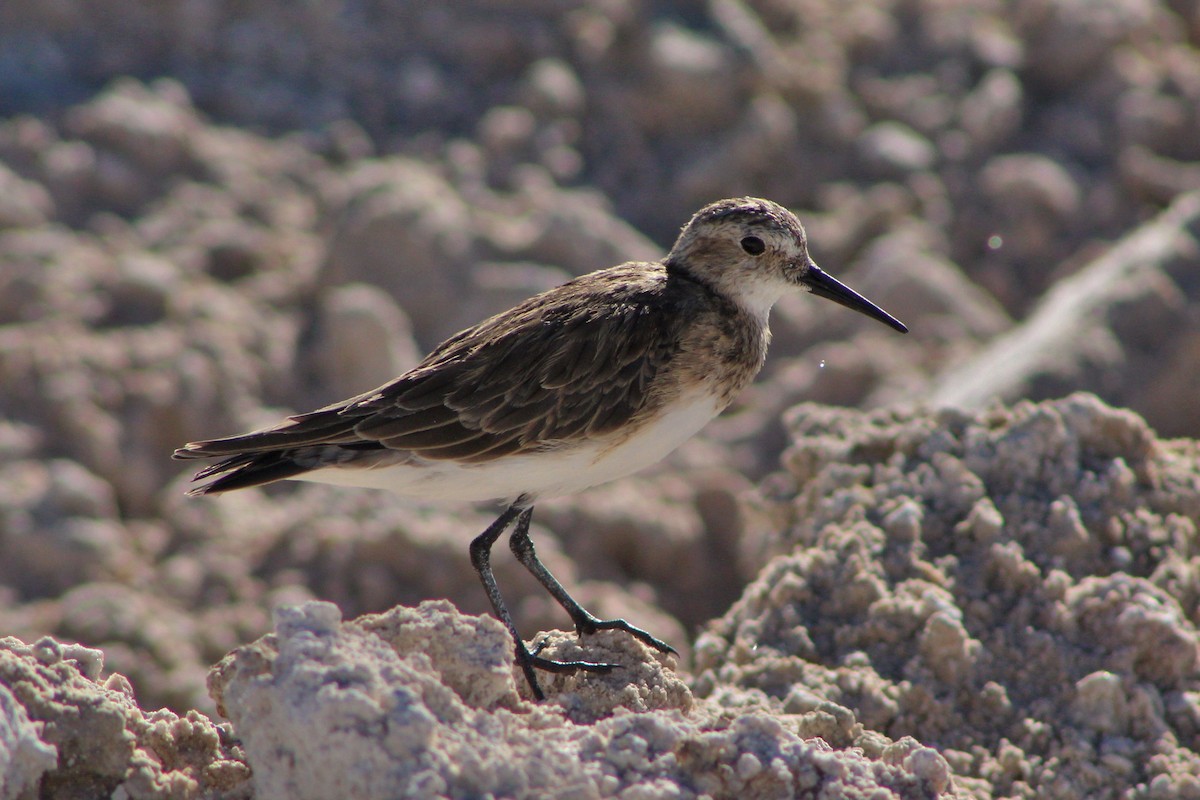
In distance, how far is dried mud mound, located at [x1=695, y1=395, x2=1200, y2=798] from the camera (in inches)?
189

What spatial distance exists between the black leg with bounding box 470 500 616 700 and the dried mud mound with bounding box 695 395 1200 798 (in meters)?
0.75

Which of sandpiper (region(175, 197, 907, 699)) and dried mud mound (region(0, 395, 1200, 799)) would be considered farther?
sandpiper (region(175, 197, 907, 699))

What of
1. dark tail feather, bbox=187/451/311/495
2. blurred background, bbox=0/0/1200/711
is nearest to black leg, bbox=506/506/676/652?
dark tail feather, bbox=187/451/311/495

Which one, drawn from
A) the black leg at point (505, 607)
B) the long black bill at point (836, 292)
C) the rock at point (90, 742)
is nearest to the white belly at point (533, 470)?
the black leg at point (505, 607)

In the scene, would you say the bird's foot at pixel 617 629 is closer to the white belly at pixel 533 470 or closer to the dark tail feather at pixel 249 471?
the white belly at pixel 533 470

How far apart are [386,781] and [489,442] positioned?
191 centimetres

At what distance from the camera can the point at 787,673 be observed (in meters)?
5.09

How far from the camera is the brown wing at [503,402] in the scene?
16.8 feet

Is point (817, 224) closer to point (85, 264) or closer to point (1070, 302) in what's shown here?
point (1070, 302)

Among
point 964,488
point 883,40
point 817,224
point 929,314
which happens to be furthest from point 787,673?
point 883,40

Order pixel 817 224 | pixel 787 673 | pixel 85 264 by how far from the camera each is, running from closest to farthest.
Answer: pixel 787 673 < pixel 85 264 < pixel 817 224

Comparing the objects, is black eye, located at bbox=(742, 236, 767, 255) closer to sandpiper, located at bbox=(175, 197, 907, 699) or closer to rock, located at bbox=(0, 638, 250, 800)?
sandpiper, located at bbox=(175, 197, 907, 699)

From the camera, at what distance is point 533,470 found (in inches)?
204

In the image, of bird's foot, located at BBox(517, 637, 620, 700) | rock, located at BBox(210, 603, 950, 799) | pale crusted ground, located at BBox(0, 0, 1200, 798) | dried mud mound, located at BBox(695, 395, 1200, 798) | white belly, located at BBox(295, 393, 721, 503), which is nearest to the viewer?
rock, located at BBox(210, 603, 950, 799)
